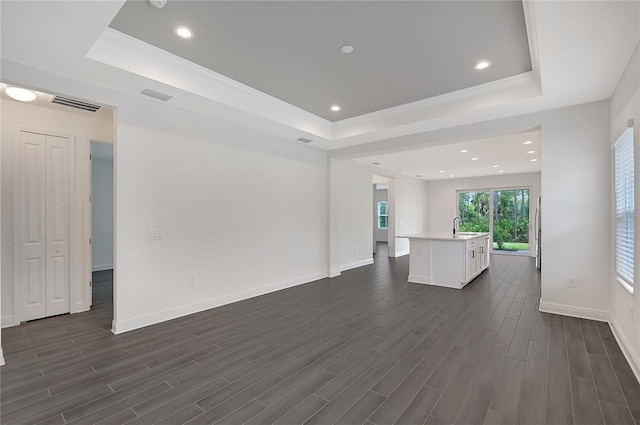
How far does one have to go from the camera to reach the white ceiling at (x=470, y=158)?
596cm

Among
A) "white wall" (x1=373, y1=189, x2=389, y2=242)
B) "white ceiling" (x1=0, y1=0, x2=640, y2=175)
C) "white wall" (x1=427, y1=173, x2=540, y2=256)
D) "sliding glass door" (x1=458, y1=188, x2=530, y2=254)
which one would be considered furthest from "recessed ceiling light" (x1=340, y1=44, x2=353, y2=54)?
"white wall" (x1=373, y1=189, x2=389, y2=242)

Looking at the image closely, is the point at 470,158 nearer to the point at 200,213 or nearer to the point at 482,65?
the point at 482,65

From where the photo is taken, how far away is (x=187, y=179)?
3893 millimetres

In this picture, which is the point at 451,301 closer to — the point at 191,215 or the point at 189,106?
the point at 191,215

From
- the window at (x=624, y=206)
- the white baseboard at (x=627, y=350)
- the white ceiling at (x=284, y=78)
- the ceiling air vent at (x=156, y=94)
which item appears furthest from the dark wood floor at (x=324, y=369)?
the ceiling air vent at (x=156, y=94)

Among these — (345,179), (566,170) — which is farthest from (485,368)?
(345,179)

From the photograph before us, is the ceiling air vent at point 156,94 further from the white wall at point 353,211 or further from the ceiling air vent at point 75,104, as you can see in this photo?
the white wall at point 353,211

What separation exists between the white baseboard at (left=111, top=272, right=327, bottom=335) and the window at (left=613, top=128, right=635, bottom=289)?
4.41m

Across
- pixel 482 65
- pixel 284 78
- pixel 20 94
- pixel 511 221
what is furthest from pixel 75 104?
pixel 511 221

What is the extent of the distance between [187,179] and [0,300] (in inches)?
96.0

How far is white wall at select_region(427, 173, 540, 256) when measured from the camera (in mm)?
9836

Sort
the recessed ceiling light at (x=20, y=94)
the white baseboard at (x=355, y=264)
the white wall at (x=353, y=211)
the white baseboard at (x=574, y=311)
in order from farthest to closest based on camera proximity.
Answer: the white baseboard at (x=355, y=264)
the white wall at (x=353, y=211)
the white baseboard at (x=574, y=311)
the recessed ceiling light at (x=20, y=94)

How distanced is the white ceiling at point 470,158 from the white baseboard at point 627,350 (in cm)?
351

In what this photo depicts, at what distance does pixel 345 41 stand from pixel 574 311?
4.27 metres
